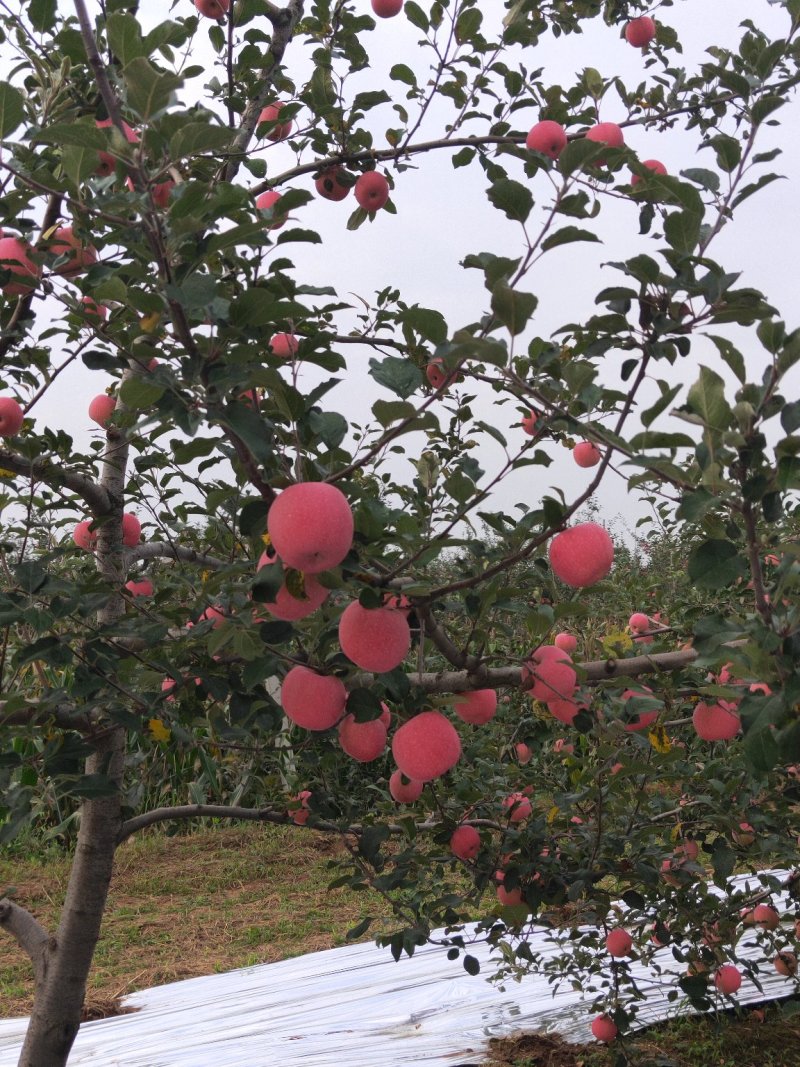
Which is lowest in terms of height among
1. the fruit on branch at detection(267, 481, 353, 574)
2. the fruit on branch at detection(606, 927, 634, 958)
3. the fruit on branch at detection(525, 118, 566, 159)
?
the fruit on branch at detection(606, 927, 634, 958)

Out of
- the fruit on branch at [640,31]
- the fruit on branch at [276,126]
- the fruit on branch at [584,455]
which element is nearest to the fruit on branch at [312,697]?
the fruit on branch at [584,455]

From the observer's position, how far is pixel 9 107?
1.11 meters

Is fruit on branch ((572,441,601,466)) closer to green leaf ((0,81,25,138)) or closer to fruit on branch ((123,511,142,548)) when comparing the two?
fruit on branch ((123,511,142,548))

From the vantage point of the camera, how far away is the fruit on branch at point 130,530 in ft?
7.11

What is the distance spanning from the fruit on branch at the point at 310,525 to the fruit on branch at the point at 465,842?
1.12m

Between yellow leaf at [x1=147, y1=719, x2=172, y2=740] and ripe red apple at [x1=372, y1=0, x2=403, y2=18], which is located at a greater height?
ripe red apple at [x1=372, y1=0, x2=403, y2=18]

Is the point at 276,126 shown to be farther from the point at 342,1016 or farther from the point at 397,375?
the point at 342,1016

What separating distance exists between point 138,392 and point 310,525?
23 centimetres

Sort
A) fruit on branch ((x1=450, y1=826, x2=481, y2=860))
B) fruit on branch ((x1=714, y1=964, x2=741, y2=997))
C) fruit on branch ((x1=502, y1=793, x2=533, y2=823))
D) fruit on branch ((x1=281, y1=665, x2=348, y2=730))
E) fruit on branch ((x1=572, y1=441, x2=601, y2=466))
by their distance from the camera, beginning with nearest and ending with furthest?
fruit on branch ((x1=281, y1=665, x2=348, y2=730)), fruit on branch ((x1=450, y1=826, x2=481, y2=860)), fruit on branch ((x1=502, y1=793, x2=533, y2=823)), fruit on branch ((x1=572, y1=441, x2=601, y2=466)), fruit on branch ((x1=714, y1=964, x2=741, y2=997))

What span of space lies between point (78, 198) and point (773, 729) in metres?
1.03

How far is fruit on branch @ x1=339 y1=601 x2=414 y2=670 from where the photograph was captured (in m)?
1.07

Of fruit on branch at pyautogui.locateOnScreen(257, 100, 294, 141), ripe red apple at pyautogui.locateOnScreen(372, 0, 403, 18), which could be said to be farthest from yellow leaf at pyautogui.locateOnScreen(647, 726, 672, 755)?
ripe red apple at pyautogui.locateOnScreen(372, 0, 403, 18)

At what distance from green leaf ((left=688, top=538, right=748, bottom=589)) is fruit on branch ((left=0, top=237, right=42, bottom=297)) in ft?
3.35

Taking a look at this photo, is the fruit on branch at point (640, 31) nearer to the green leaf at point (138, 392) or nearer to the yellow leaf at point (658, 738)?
the yellow leaf at point (658, 738)
